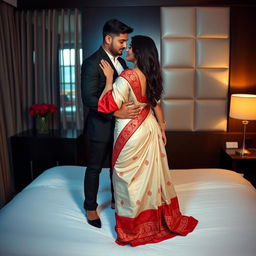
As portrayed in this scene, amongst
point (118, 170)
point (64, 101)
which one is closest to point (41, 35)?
point (64, 101)

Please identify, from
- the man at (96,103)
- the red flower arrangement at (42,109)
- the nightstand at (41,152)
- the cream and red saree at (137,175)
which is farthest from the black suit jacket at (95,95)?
the red flower arrangement at (42,109)

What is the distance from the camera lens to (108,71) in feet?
6.22

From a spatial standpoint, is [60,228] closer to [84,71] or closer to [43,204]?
[43,204]

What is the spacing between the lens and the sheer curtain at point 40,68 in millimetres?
3477

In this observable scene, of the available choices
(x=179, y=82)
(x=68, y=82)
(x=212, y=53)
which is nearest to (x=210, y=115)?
(x=179, y=82)

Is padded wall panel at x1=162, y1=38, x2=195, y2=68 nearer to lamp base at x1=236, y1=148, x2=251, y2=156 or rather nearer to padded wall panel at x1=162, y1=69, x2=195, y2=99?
padded wall panel at x1=162, y1=69, x2=195, y2=99

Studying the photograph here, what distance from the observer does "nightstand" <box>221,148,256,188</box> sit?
128 inches

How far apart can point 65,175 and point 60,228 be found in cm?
86

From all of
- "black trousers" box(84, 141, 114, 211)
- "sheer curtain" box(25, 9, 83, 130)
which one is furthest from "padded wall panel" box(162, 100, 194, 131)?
"black trousers" box(84, 141, 114, 211)

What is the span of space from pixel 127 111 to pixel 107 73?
0.87 feet

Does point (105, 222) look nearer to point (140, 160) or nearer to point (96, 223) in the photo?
point (96, 223)

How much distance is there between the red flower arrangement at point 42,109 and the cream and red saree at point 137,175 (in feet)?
5.93

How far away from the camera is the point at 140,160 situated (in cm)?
182

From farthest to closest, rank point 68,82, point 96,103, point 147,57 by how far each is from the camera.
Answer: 1. point 68,82
2. point 96,103
3. point 147,57
